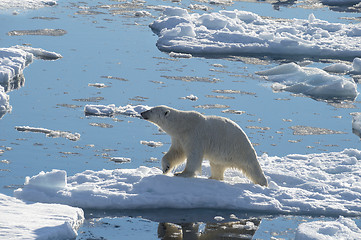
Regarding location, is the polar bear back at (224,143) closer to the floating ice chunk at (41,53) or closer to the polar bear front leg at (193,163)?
the polar bear front leg at (193,163)

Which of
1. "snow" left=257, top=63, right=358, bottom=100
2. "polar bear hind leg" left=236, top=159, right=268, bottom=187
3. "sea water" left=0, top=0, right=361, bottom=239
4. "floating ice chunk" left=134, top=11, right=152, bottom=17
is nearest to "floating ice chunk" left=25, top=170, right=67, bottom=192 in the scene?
"sea water" left=0, top=0, right=361, bottom=239

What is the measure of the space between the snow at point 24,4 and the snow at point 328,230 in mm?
12875

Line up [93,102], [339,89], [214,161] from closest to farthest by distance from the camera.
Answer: [214,161] → [93,102] → [339,89]

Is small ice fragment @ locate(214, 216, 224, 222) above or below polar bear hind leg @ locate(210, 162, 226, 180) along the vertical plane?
below

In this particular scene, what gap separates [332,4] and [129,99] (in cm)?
1261

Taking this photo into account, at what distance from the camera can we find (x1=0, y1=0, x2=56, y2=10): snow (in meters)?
17.6

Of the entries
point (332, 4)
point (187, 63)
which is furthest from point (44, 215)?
point (332, 4)

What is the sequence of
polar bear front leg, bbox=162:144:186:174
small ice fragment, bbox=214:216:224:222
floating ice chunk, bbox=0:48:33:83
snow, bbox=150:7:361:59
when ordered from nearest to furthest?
small ice fragment, bbox=214:216:224:222 < polar bear front leg, bbox=162:144:186:174 < floating ice chunk, bbox=0:48:33:83 < snow, bbox=150:7:361:59

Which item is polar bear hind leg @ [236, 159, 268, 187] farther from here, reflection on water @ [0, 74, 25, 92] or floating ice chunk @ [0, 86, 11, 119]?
reflection on water @ [0, 74, 25, 92]

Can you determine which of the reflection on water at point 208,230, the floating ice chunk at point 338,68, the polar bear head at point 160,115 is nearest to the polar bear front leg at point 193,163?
the polar bear head at point 160,115

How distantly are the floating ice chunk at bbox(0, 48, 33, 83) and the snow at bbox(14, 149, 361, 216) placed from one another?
464cm

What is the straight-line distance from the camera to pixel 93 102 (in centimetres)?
1041

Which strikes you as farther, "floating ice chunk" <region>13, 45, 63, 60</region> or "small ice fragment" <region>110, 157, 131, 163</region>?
"floating ice chunk" <region>13, 45, 63, 60</region>

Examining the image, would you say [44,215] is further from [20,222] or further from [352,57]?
[352,57]
